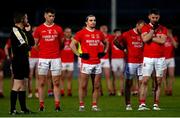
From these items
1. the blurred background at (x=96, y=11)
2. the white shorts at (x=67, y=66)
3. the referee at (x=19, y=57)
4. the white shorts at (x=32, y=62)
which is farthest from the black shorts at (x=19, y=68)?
the blurred background at (x=96, y=11)

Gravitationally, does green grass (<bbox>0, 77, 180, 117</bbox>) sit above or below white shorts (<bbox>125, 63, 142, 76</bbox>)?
below

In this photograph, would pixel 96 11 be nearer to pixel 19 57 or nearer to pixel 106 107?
pixel 106 107

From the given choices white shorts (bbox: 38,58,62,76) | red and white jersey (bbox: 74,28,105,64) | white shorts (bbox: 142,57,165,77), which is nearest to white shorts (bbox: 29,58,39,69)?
white shorts (bbox: 38,58,62,76)

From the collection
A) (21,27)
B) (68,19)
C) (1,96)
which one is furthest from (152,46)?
(68,19)

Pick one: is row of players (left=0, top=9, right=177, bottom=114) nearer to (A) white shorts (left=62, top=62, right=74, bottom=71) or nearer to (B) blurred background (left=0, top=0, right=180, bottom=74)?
(A) white shorts (left=62, top=62, right=74, bottom=71)

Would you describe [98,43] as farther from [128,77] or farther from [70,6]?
[70,6]

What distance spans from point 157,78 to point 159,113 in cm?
140

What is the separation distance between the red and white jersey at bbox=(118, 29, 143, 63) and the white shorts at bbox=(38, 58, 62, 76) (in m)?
1.93

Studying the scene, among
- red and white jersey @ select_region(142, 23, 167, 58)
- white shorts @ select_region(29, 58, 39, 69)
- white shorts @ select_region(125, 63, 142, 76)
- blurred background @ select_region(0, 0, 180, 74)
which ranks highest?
blurred background @ select_region(0, 0, 180, 74)

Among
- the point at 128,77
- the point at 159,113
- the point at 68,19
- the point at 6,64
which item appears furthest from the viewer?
the point at 68,19

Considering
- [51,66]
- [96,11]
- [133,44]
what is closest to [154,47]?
[133,44]

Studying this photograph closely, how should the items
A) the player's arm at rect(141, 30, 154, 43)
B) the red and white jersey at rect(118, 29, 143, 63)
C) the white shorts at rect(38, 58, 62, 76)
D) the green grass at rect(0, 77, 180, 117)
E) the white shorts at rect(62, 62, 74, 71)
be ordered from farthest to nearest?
1. the white shorts at rect(62, 62, 74, 71)
2. the red and white jersey at rect(118, 29, 143, 63)
3. the white shorts at rect(38, 58, 62, 76)
4. the player's arm at rect(141, 30, 154, 43)
5. the green grass at rect(0, 77, 180, 117)

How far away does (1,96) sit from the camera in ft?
84.7

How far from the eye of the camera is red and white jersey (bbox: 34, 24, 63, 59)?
66.0 ft
